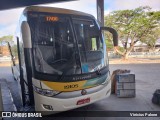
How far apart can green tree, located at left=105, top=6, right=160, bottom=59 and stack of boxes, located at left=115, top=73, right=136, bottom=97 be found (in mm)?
780

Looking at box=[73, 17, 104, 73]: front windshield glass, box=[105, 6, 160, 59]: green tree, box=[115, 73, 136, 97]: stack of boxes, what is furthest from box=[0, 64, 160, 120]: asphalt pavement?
box=[73, 17, 104, 73]: front windshield glass

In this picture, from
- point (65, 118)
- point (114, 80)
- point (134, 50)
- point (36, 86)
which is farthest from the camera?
point (134, 50)

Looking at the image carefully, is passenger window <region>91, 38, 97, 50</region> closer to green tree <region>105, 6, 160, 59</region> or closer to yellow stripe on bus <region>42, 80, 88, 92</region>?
yellow stripe on bus <region>42, 80, 88, 92</region>

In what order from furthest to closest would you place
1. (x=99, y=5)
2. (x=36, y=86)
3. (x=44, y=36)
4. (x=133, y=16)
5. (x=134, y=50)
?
(x=133, y=16) → (x=134, y=50) → (x=99, y=5) → (x=44, y=36) → (x=36, y=86)

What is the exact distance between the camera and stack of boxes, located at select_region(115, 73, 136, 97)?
Result: 13.1 ft

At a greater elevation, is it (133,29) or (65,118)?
(133,29)

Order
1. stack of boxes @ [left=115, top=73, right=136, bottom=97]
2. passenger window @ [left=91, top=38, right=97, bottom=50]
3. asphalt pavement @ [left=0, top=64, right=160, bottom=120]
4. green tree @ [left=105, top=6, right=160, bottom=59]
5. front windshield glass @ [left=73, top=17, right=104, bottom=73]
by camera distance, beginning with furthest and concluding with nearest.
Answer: green tree @ [left=105, top=6, right=160, bottom=59] < stack of boxes @ [left=115, top=73, right=136, bottom=97] < asphalt pavement @ [left=0, top=64, right=160, bottom=120] < passenger window @ [left=91, top=38, right=97, bottom=50] < front windshield glass @ [left=73, top=17, right=104, bottom=73]

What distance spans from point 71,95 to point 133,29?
9.85ft

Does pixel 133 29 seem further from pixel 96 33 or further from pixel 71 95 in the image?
pixel 71 95

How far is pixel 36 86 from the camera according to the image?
259 cm

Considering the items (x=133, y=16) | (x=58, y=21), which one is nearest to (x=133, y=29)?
(x=133, y=16)

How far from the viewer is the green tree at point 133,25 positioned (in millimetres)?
4684

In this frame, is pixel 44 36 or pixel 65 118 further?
pixel 65 118

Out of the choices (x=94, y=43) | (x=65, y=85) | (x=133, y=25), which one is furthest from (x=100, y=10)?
(x=65, y=85)
